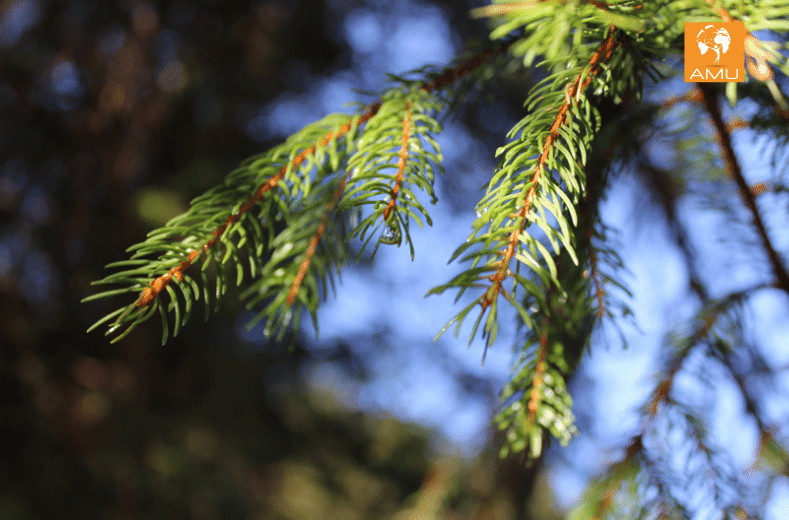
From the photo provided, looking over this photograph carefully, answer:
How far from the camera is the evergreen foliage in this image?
0.88ft

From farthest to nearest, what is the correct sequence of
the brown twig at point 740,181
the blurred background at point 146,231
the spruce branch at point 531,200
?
the blurred background at point 146,231 → the brown twig at point 740,181 → the spruce branch at point 531,200

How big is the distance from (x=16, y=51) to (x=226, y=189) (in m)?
1.91

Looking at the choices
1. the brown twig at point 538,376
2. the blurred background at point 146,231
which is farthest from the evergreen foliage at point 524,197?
the blurred background at point 146,231

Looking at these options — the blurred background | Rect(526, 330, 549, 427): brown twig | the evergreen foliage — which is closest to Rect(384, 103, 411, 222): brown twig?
the evergreen foliage

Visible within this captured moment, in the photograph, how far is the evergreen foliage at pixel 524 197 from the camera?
27 cm

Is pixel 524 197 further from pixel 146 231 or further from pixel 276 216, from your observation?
pixel 146 231

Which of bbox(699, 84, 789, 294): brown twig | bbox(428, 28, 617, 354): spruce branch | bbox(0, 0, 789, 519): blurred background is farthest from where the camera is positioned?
bbox(0, 0, 789, 519): blurred background

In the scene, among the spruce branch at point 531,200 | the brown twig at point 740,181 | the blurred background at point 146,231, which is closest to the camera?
the spruce branch at point 531,200

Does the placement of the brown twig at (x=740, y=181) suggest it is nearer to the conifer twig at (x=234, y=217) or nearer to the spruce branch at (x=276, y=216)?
the spruce branch at (x=276, y=216)

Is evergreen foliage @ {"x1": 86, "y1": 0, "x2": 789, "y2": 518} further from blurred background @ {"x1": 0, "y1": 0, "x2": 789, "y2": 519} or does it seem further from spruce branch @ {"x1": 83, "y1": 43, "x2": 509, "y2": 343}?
blurred background @ {"x1": 0, "y1": 0, "x2": 789, "y2": 519}

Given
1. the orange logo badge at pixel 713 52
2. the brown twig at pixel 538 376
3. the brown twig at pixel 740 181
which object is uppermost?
the orange logo badge at pixel 713 52

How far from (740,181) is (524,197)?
0.30 metres

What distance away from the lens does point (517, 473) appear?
3.40 feet

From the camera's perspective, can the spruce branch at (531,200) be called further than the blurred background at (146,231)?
No
